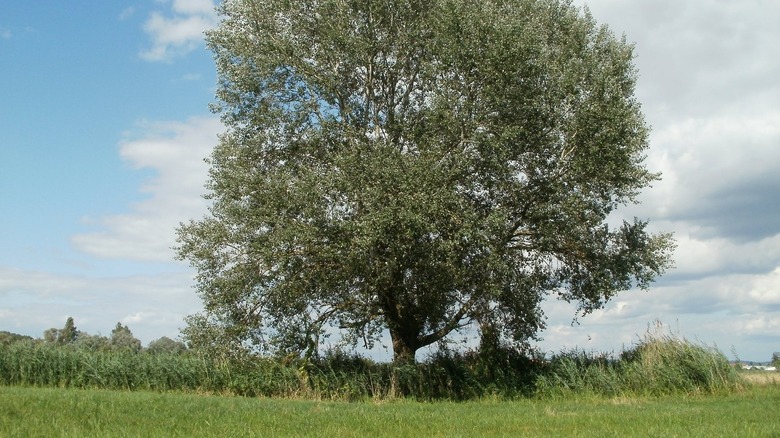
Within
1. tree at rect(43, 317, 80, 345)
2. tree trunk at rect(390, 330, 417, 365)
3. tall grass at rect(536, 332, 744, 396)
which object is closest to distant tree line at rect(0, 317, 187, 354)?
tree at rect(43, 317, 80, 345)

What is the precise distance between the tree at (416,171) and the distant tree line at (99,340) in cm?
342

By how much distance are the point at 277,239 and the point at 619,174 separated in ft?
43.6

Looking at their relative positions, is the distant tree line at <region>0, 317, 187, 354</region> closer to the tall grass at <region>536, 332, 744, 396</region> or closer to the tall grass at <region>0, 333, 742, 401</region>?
the tall grass at <region>0, 333, 742, 401</region>

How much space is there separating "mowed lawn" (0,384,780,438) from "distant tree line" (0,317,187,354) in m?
9.58

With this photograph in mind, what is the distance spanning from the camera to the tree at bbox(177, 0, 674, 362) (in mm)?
25234

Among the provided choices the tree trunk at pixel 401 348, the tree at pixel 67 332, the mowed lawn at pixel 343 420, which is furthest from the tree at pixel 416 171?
the tree at pixel 67 332

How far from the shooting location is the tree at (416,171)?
82.8 feet

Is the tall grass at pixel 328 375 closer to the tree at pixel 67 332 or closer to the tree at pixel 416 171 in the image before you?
the tree at pixel 416 171

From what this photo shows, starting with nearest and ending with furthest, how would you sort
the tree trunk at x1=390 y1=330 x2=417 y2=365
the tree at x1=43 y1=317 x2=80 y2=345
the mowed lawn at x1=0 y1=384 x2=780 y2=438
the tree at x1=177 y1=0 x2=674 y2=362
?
the mowed lawn at x1=0 y1=384 x2=780 y2=438 < the tree at x1=177 y1=0 x2=674 y2=362 < the tree trunk at x1=390 y1=330 x2=417 y2=365 < the tree at x1=43 y1=317 x2=80 y2=345

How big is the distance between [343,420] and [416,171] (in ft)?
34.3

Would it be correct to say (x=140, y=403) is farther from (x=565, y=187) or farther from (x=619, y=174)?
(x=619, y=174)

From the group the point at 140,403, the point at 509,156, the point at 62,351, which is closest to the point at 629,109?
the point at 509,156

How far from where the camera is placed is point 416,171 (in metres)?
24.7

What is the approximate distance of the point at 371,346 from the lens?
2983 centimetres
